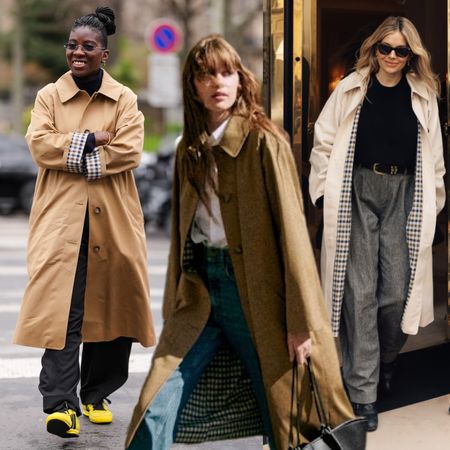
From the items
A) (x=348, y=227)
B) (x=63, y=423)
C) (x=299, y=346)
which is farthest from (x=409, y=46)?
(x=63, y=423)

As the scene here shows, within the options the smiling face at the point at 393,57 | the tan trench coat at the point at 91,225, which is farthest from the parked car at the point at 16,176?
the smiling face at the point at 393,57

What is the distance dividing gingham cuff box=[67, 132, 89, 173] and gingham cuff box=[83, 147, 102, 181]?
0.03 m

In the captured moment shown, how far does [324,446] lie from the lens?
146 inches

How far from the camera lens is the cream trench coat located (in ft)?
16.1

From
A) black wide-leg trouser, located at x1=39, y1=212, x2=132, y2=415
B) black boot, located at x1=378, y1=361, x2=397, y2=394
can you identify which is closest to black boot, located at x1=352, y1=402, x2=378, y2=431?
black boot, located at x1=378, y1=361, x2=397, y2=394

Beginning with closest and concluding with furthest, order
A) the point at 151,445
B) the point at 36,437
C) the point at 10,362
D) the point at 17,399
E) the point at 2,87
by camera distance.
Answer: the point at 151,445 < the point at 36,437 < the point at 17,399 < the point at 10,362 < the point at 2,87

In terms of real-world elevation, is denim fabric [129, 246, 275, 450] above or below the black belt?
below

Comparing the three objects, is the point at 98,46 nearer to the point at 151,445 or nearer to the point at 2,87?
the point at 151,445

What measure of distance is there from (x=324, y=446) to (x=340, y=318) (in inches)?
58.7

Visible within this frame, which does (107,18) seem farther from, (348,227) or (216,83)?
(216,83)

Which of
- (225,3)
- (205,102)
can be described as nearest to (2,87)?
(225,3)

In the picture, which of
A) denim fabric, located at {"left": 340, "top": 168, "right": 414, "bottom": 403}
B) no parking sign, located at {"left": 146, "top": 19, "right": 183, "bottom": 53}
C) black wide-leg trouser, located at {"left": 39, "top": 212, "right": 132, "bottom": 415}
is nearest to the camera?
denim fabric, located at {"left": 340, "top": 168, "right": 414, "bottom": 403}

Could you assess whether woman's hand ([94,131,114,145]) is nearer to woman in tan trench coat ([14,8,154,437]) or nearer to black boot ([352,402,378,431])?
woman in tan trench coat ([14,8,154,437])

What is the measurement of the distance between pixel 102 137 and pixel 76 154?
17 centimetres
